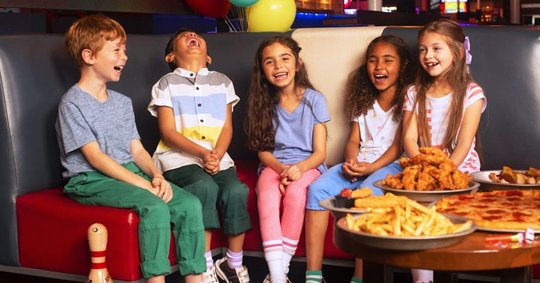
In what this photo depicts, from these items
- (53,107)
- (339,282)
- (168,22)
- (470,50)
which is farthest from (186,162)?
(168,22)

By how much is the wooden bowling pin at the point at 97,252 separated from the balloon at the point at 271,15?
1762mm

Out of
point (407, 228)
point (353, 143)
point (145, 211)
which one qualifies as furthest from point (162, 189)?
point (407, 228)

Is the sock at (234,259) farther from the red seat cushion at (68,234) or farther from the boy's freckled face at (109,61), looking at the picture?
the boy's freckled face at (109,61)

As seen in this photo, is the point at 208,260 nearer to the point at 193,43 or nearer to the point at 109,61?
the point at 109,61

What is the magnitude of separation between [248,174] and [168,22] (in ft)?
8.15

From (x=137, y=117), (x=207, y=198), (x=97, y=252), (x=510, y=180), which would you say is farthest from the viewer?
(x=137, y=117)

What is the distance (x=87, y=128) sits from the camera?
335cm

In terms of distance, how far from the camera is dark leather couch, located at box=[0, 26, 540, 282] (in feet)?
10.8

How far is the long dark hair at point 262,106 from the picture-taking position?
12.5 ft

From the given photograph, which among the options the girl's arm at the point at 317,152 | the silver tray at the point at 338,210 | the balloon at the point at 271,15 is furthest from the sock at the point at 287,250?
the balloon at the point at 271,15

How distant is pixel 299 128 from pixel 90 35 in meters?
0.98

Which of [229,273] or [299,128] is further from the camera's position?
[299,128]

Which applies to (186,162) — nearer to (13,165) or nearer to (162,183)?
(162,183)

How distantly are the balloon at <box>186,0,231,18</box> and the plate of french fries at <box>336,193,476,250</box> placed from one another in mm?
3124
